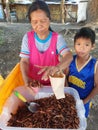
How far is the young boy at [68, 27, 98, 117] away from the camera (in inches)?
55.5

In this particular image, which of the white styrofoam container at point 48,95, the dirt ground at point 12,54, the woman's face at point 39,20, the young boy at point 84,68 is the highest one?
the woman's face at point 39,20

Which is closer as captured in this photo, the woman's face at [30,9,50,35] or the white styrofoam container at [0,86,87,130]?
the white styrofoam container at [0,86,87,130]

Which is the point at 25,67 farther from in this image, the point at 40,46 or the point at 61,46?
the point at 61,46

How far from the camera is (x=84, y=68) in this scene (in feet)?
4.81

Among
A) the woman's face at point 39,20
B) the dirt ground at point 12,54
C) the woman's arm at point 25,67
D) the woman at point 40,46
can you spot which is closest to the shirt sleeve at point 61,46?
the woman at point 40,46

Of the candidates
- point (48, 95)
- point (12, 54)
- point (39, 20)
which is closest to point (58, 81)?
point (48, 95)

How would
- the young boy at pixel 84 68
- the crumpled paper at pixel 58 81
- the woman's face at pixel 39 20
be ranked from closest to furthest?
the crumpled paper at pixel 58 81 → the woman's face at pixel 39 20 → the young boy at pixel 84 68

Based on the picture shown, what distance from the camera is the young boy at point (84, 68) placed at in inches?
55.5

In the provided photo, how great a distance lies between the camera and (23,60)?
1.48m

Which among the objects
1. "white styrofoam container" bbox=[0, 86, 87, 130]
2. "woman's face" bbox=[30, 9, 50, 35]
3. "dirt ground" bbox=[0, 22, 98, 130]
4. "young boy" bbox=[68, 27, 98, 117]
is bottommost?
"dirt ground" bbox=[0, 22, 98, 130]

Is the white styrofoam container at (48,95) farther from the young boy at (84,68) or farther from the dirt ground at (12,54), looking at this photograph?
the dirt ground at (12,54)

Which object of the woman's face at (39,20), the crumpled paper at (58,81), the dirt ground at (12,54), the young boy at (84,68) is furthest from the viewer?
the dirt ground at (12,54)

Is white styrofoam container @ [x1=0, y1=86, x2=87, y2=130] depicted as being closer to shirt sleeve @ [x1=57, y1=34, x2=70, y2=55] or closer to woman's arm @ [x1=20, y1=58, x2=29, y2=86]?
woman's arm @ [x1=20, y1=58, x2=29, y2=86]

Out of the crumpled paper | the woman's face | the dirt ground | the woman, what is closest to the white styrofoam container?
the woman
